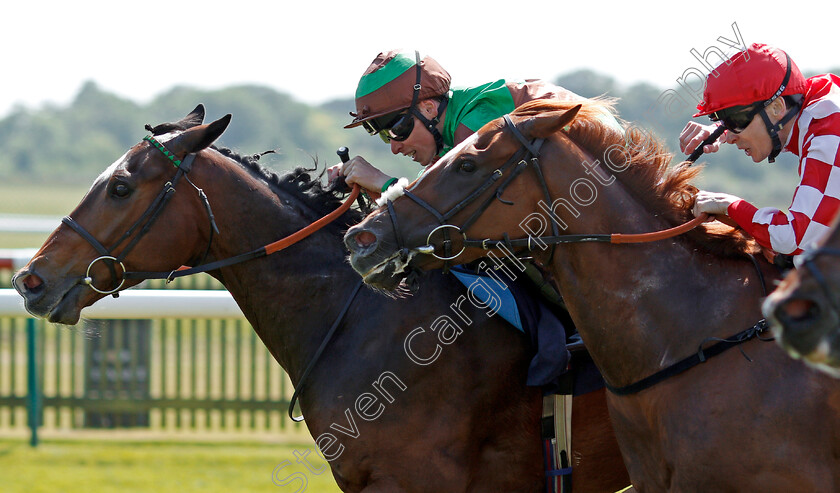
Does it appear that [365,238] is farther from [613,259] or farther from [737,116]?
[737,116]

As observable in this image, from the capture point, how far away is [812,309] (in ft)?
6.94

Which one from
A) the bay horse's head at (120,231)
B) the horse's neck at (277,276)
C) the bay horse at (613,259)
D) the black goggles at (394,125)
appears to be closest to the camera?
the bay horse at (613,259)

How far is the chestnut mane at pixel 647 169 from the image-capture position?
325cm

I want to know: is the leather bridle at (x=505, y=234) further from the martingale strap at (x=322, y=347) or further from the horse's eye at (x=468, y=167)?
the martingale strap at (x=322, y=347)

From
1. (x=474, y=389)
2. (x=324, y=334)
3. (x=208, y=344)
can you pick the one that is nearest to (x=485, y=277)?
(x=474, y=389)

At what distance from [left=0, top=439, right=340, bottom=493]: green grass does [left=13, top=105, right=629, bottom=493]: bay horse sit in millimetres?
2501

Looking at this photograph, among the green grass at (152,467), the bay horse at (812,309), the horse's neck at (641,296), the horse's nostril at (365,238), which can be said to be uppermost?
the bay horse at (812,309)

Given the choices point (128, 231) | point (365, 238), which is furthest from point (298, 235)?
point (365, 238)

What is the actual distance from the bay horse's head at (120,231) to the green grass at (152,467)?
9.04ft

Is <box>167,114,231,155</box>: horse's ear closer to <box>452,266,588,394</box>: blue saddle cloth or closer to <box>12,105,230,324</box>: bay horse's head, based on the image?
<box>12,105,230,324</box>: bay horse's head

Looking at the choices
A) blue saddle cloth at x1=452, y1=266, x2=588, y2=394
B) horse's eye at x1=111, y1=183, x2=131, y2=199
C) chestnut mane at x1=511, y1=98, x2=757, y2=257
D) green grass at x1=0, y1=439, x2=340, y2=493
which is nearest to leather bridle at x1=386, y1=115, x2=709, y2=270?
chestnut mane at x1=511, y1=98, x2=757, y2=257

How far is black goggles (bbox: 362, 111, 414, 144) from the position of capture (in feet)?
12.9

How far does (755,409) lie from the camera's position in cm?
295

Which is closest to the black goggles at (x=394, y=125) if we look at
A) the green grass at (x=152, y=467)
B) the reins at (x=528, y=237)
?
the reins at (x=528, y=237)
